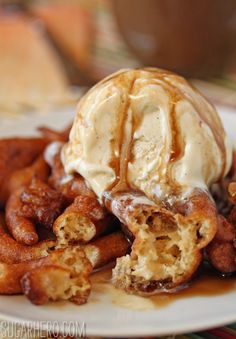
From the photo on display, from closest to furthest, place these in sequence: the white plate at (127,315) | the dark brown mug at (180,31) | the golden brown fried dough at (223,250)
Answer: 1. the white plate at (127,315)
2. the golden brown fried dough at (223,250)
3. the dark brown mug at (180,31)

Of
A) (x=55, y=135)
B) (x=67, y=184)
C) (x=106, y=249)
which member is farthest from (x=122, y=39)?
(x=106, y=249)

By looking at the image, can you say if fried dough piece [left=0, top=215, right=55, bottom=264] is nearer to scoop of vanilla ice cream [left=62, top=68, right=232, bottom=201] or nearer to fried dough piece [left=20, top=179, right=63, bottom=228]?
fried dough piece [left=20, top=179, right=63, bottom=228]

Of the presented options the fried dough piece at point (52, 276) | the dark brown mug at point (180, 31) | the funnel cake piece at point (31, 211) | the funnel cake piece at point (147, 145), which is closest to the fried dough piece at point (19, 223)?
the funnel cake piece at point (31, 211)

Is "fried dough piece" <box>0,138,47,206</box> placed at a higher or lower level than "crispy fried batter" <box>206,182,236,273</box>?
lower

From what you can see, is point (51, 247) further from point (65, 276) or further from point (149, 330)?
point (149, 330)

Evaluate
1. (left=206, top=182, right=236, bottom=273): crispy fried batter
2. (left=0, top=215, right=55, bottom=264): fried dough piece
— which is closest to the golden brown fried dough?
(left=206, top=182, right=236, bottom=273): crispy fried batter

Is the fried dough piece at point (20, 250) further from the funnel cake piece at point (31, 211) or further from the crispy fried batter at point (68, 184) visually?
the crispy fried batter at point (68, 184)
